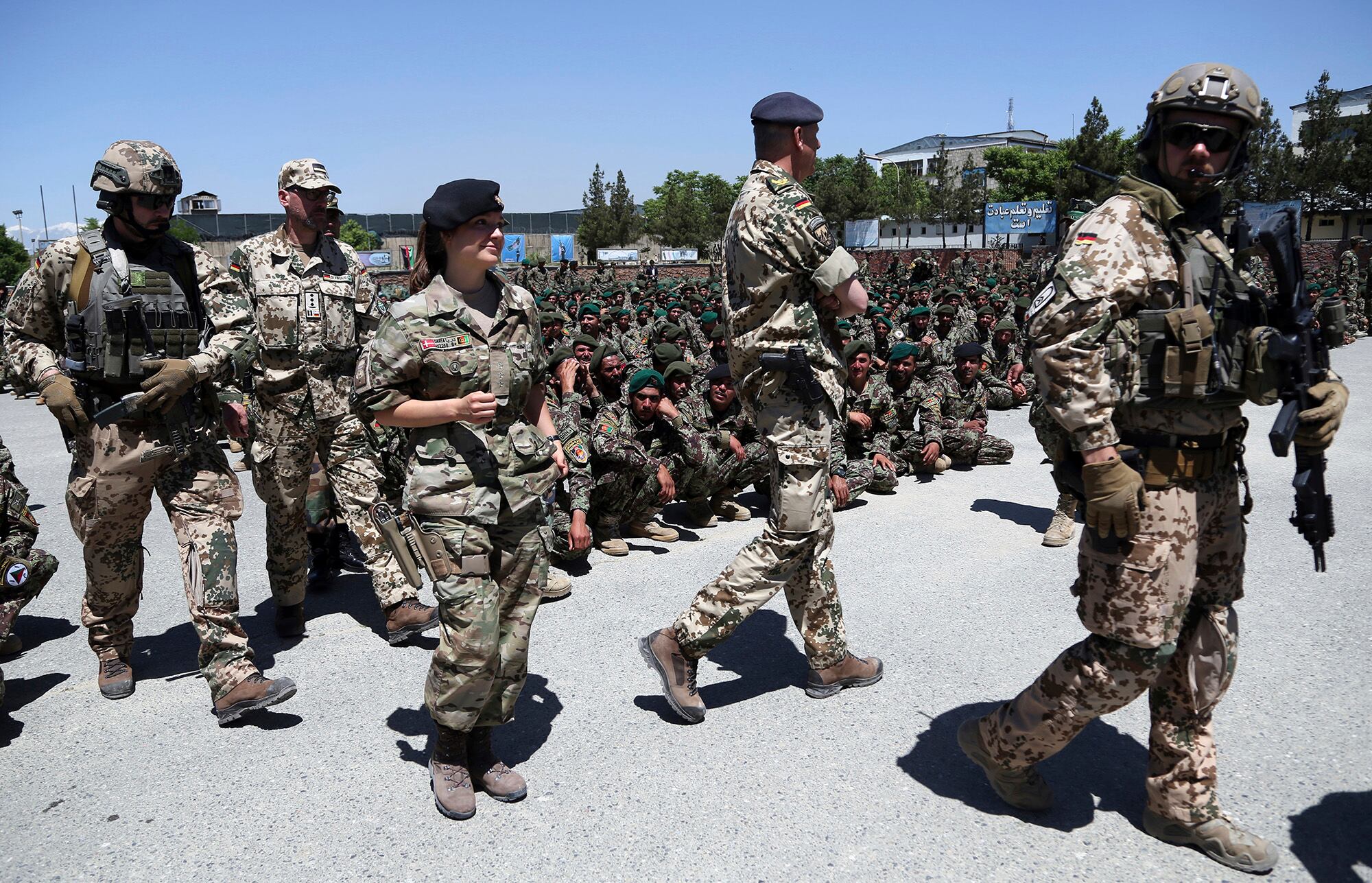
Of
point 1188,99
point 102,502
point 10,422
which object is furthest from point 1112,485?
point 10,422

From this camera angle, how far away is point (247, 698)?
136 inches

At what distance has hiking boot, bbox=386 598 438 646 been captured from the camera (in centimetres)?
427

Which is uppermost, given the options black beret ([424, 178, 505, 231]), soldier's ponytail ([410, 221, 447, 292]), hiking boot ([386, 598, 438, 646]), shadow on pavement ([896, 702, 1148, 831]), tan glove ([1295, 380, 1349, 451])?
black beret ([424, 178, 505, 231])

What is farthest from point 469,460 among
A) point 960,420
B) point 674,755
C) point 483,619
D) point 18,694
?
point 960,420

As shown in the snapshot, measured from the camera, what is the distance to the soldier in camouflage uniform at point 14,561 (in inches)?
158

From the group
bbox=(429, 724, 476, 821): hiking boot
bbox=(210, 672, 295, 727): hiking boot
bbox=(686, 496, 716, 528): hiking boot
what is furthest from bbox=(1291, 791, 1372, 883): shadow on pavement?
bbox=(686, 496, 716, 528): hiking boot

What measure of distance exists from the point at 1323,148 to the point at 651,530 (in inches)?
1645

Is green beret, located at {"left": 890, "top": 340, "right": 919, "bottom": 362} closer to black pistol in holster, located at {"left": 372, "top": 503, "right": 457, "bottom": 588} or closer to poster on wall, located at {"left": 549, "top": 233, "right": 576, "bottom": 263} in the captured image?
black pistol in holster, located at {"left": 372, "top": 503, "right": 457, "bottom": 588}

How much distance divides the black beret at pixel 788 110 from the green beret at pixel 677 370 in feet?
10.0

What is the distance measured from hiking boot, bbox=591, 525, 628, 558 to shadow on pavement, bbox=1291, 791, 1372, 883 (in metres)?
3.74

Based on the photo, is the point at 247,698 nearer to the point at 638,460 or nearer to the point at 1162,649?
the point at 638,460

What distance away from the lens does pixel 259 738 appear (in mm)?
3416

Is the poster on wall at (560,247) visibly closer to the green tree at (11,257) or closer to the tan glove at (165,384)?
the green tree at (11,257)

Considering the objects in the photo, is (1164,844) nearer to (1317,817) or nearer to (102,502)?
(1317,817)
